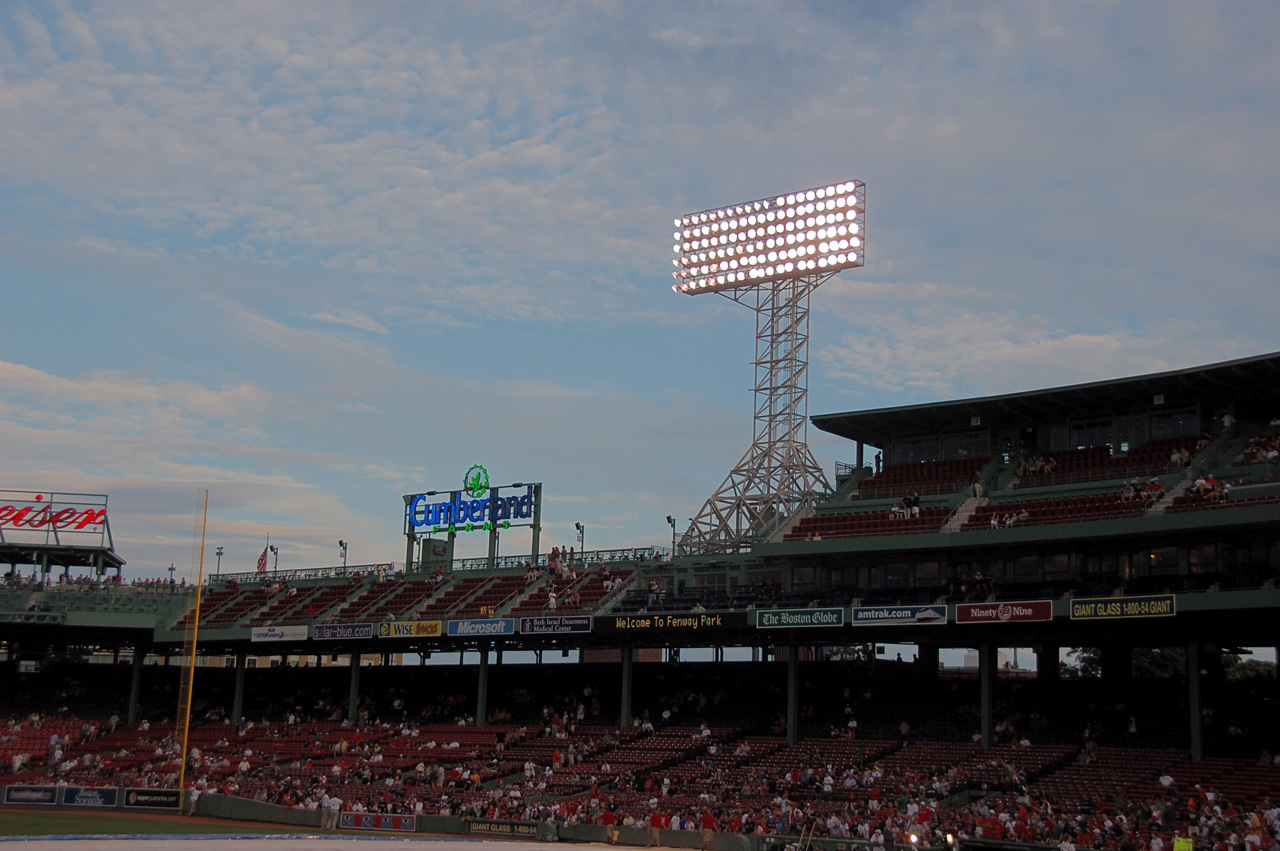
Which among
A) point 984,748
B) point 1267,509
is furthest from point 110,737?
point 1267,509

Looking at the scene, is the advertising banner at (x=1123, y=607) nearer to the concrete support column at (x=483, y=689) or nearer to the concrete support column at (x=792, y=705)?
the concrete support column at (x=792, y=705)

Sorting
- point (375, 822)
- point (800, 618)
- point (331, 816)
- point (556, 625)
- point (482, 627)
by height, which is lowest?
point (375, 822)

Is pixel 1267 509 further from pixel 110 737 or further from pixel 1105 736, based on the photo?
pixel 110 737

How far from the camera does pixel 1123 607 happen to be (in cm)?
3619

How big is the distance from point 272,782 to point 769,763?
2026 centimetres

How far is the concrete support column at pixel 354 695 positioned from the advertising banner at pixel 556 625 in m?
12.0

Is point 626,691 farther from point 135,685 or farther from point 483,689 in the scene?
point 135,685

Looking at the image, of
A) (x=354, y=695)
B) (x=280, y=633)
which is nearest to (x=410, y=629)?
(x=354, y=695)

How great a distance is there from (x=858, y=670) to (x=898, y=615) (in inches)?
387

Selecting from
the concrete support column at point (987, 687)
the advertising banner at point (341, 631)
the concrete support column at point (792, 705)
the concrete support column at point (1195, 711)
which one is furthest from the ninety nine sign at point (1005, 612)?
the advertising banner at point (341, 631)

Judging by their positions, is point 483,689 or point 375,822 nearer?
point 375,822

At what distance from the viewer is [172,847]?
32.3 m

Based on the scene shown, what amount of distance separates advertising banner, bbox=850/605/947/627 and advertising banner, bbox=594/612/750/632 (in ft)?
16.2

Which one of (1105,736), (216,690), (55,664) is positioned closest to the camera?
(1105,736)
